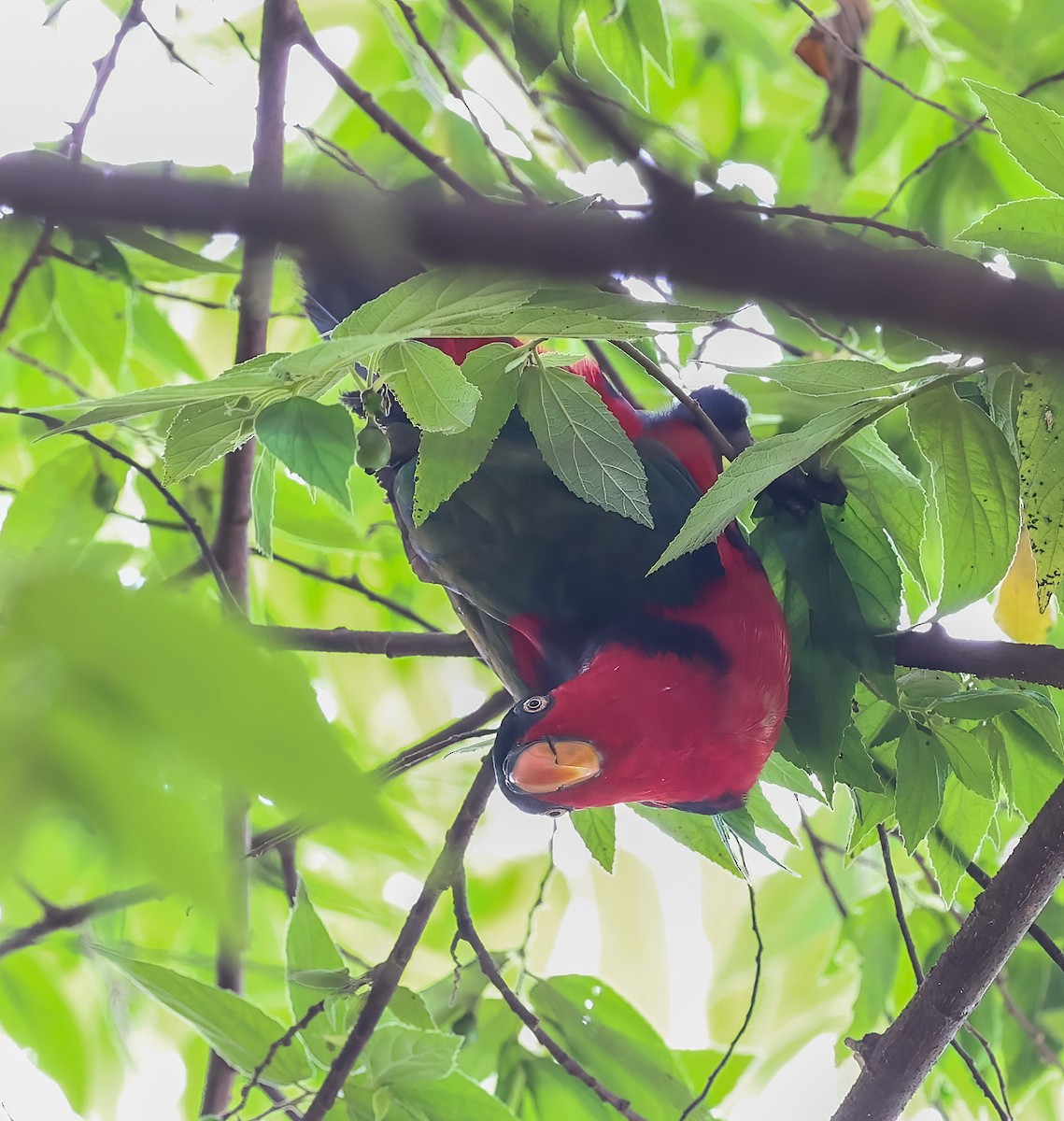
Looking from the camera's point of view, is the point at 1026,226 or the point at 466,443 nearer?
the point at 1026,226

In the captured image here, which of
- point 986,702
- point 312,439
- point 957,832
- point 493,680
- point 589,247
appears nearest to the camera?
point 589,247

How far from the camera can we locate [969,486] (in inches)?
30.8

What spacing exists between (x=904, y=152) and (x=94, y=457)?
3.86 ft

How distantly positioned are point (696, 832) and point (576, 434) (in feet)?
1.84

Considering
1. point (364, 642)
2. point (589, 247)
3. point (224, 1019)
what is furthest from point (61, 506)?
point (589, 247)

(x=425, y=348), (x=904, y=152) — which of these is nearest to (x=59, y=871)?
(x=425, y=348)

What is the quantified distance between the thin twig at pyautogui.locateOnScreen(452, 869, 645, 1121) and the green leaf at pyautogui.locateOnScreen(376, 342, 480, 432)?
66 centimetres

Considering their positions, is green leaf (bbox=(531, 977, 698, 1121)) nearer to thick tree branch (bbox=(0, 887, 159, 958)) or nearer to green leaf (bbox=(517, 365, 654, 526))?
thick tree branch (bbox=(0, 887, 159, 958))

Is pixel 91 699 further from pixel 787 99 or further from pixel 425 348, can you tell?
pixel 787 99

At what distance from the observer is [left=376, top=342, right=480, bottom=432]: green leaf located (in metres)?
0.64

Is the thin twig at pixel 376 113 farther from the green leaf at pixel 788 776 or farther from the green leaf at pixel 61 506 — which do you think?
the green leaf at pixel 788 776

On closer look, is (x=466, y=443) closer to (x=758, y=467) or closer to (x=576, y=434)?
(x=576, y=434)

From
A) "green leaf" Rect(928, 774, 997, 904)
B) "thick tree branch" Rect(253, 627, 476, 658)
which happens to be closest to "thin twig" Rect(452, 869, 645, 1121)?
"thick tree branch" Rect(253, 627, 476, 658)

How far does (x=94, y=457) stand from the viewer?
4.26ft
